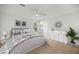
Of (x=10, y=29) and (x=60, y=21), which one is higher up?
(x=60, y=21)

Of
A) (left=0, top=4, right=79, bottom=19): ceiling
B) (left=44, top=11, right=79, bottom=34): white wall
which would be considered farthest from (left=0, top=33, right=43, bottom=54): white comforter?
(left=44, top=11, right=79, bottom=34): white wall

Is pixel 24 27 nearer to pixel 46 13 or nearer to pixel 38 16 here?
pixel 38 16

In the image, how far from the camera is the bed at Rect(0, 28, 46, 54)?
162 cm

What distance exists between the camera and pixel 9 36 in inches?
65.7

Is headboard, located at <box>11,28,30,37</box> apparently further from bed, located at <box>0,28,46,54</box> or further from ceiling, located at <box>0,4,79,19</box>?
ceiling, located at <box>0,4,79,19</box>

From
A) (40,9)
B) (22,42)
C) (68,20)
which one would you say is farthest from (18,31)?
(68,20)

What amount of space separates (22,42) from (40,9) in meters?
0.70

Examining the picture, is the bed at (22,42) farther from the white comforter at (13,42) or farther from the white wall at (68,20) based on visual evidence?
the white wall at (68,20)

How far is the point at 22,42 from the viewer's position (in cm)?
167

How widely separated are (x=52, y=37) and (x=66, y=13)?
0.53 meters

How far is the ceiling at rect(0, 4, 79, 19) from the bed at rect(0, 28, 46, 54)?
0.32 metres

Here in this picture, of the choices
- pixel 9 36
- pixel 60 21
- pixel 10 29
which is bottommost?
pixel 9 36

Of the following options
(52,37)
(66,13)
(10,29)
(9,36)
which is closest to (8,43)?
(9,36)
